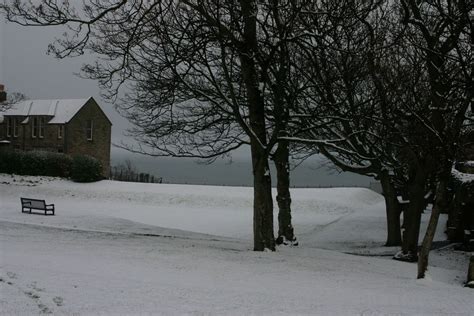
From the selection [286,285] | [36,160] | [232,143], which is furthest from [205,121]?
[36,160]

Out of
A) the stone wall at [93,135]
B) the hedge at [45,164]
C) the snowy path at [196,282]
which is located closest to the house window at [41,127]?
the stone wall at [93,135]

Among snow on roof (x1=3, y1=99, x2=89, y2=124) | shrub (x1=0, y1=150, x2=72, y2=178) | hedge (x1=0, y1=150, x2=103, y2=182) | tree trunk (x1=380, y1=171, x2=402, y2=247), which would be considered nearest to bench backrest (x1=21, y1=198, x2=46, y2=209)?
tree trunk (x1=380, y1=171, x2=402, y2=247)

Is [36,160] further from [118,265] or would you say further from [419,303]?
[419,303]

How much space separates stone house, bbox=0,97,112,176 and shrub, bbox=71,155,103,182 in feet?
35.4

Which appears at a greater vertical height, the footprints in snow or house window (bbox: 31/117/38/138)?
house window (bbox: 31/117/38/138)

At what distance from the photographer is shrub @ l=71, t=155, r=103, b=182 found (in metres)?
41.4

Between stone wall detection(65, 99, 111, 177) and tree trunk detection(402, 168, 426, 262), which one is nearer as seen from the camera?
tree trunk detection(402, 168, 426, 262)

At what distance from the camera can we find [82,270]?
329 inches

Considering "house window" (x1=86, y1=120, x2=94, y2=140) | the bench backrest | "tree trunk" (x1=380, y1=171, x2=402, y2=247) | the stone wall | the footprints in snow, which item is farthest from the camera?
"house window" (x1=86, y1=120, x2=94, y2=140)

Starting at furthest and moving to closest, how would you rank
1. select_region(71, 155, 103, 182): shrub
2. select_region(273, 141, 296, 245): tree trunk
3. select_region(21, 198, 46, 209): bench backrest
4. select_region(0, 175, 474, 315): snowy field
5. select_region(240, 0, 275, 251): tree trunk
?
select_region(71, 155, 103, 182): shrub, select_region(21, 198, 46, 209): bench backrest, select_region(273, 141, 296, 245): tree trunk, select_region(240, 0, 275, 251): tree trunk, select_region(0, 175, 474, 315): snowy field

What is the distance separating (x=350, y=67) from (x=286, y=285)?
7.57 metres

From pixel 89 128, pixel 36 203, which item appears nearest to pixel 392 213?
pixel 36 203

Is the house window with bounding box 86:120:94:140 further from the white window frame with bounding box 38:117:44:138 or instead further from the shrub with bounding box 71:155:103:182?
the shrub with bounding box 71:155:103:182

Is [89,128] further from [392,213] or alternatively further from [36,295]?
[36,295]
